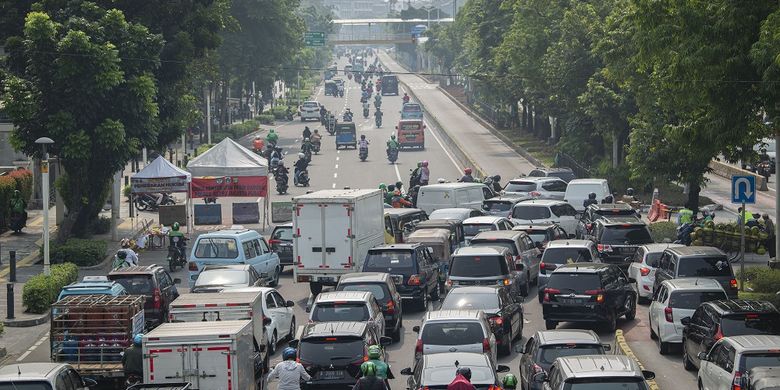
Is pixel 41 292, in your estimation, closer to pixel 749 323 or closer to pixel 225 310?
pixel 225 310

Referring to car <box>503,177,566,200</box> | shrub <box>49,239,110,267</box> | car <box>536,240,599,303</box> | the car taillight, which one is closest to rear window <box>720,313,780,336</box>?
the car taillight

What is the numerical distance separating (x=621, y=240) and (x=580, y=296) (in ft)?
29.6

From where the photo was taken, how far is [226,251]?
34969 millimetres

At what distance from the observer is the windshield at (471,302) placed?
2630 cm

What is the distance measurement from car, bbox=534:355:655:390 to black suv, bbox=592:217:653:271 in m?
18.3

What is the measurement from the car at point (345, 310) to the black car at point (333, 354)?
2659mm

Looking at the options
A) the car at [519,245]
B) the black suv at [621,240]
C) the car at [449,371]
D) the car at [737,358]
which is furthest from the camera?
the black suv at [621,240]

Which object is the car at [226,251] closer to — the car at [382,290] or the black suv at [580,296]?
the car at [382,290]

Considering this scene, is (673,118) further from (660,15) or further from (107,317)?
(107,317)

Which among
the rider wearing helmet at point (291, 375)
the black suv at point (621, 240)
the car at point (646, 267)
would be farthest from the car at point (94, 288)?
the black suv at point (621, 240)

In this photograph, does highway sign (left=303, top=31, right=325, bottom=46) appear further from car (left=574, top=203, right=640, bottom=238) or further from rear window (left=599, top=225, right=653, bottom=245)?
rear window (left=599, top=225, right=653, bottom=245)

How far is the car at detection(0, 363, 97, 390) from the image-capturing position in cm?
1894

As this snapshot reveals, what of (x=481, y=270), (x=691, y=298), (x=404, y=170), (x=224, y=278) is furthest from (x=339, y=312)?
(x=404, y=170)

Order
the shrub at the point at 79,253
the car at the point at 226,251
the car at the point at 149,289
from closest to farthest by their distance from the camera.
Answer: the car at the point at 149,289 < the car at the point at 226,251 < the shrub at the point at 79,253
